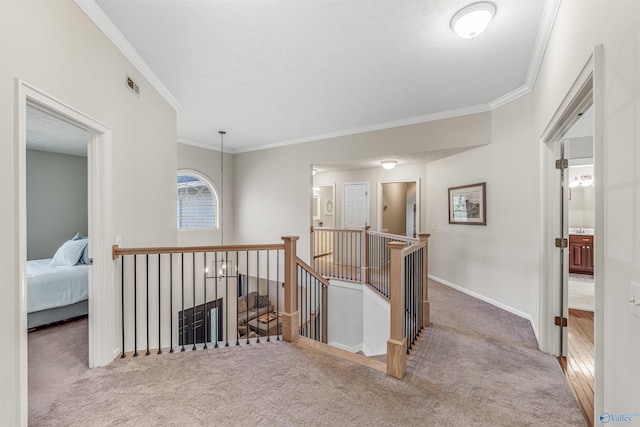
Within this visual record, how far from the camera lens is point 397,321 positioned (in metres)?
2.29

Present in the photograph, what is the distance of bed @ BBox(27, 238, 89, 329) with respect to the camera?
3211 millimetres

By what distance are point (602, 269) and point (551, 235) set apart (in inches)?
53.1

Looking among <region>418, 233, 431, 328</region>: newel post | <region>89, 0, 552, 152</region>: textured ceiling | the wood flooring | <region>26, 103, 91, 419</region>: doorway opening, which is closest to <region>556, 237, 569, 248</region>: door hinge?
the wood flooring

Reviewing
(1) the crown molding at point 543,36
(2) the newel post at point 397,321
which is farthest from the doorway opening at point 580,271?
(2) the newel post at point 397,321

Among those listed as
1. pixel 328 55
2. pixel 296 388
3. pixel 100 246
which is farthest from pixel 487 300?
pixel 100 246

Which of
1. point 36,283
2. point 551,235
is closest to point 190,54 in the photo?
point 36,283

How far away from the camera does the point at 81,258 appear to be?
3.94 m

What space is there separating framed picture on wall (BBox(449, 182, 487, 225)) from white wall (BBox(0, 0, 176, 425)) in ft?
14.2

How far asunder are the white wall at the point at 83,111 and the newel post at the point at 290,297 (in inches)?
59.8

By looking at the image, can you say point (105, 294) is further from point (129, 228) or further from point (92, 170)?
point (92, 170)

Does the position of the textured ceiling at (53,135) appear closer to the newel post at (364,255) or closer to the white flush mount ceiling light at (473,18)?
the white flush mount ceiling light at (473,18)

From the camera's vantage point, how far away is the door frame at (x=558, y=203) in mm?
1330

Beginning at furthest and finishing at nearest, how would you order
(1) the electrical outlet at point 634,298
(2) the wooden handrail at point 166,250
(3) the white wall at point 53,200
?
(3) the white wall at point 53,200 < (2) the wooden handrail at point 166,250 < (1) the electrical outlet at point 634,298

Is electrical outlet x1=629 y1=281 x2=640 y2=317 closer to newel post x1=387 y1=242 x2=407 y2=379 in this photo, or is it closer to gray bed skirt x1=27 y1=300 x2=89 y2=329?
newel post x1=387 y1=242 x2=407 y2=379
